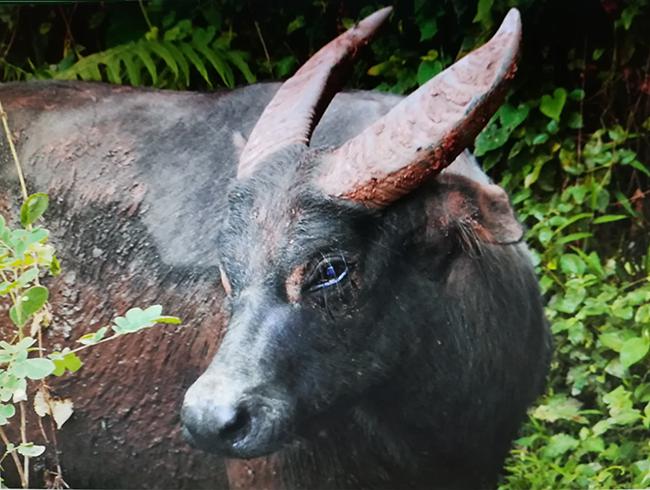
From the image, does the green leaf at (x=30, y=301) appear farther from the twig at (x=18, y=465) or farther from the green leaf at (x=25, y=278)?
the twig at (x=18, y=465)

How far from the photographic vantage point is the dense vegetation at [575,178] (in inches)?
96.2

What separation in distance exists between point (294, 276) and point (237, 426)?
0.31 metres

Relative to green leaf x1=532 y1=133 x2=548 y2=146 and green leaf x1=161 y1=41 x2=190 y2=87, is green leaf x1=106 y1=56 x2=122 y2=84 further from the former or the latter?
green leaf x1=532 y1=133 x2=548 y2=146

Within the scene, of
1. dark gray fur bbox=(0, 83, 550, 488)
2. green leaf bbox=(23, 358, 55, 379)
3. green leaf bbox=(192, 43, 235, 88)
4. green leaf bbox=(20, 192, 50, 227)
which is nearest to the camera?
green leaf bbox=(23, 358, 55, 379)

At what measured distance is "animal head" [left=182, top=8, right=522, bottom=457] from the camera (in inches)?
85.0

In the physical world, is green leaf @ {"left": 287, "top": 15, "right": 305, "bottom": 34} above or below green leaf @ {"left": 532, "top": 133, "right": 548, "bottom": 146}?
above

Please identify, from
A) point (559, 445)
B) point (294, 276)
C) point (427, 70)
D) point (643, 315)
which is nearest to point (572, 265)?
point (643, 315)

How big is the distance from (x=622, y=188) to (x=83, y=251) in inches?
48.3

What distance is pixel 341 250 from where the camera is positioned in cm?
225

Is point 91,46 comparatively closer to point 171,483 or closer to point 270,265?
point 270,265

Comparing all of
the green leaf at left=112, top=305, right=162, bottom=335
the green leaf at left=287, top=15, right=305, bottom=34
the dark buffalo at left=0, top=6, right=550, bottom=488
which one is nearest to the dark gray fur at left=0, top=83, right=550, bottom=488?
the dark buffalo at left=0, top=6, right=550, bottom=488

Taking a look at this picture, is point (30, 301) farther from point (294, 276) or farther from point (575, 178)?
point (575, 178)

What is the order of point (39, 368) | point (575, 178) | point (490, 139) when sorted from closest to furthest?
point (39, 368) → point (490, 139) → point (575, 178)

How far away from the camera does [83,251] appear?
2609 millimetres
